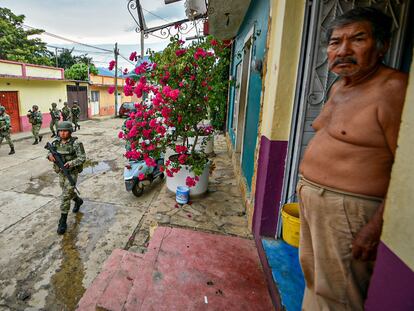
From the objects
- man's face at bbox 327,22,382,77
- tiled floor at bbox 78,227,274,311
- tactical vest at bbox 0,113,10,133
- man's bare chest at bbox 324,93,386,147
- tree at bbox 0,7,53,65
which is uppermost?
tree at bbox 0,7,53,65

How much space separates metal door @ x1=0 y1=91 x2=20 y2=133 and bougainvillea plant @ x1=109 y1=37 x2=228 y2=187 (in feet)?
38.7

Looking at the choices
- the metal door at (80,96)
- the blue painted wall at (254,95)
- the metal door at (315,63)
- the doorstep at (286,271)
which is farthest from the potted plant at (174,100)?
the metal door at (80,96)

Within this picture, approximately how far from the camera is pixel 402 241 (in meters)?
0.88

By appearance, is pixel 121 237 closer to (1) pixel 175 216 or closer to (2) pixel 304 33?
(1) pixel 175 216

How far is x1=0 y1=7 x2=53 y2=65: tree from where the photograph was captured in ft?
64.7

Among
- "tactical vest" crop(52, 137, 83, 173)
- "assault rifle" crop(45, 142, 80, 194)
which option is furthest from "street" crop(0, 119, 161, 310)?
"tactical vest" crop(52, 137, 83, 173)

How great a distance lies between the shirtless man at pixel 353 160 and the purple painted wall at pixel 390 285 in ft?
0.75

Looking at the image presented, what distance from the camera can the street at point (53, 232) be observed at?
2.91m

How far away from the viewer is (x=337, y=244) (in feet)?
4.36

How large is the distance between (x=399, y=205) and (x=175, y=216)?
300 cm

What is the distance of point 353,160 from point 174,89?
3.07m

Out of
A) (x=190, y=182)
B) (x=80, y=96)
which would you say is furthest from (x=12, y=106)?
(x=190, y=182)

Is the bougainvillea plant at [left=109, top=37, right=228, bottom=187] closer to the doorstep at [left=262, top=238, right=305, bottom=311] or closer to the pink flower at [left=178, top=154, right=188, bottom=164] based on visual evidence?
the pink flower at [left=178, top=154, right=188, bottom=164]

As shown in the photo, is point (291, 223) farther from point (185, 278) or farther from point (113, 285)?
point (113, 285)
